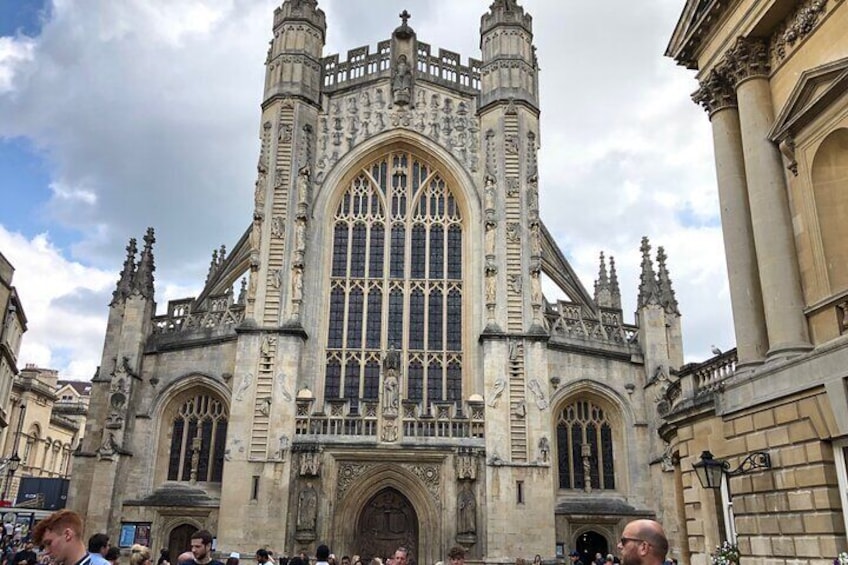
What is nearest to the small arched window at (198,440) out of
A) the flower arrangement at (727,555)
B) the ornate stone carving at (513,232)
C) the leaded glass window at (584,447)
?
the ornate stone carving at (513,232)

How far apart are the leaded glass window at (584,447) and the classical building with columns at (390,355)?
78mm

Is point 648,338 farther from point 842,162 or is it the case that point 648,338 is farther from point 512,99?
point 842,162

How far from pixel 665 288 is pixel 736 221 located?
617 inches

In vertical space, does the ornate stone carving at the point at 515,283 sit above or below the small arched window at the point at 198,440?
above

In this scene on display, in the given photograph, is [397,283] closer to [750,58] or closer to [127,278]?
[127,278]

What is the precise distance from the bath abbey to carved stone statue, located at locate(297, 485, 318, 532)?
0.20ft

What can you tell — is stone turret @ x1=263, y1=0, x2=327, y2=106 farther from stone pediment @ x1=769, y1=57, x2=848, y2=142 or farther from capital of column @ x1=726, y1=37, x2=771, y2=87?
stone pediment @ x1=769, y1=57, x2=848, y2=142

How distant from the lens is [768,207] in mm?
11781

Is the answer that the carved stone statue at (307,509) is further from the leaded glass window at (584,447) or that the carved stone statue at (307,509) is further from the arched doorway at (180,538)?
the leaded glass window at (584,447)

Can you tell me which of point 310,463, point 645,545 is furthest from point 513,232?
point 645,545

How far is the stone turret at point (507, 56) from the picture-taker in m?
28.0

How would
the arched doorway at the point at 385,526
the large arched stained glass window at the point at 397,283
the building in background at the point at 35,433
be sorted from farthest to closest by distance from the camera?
the building in background at the point at 35,433 < the large arched stained glass window at the point at 397,283 < the arched doorway at the point at 385,526

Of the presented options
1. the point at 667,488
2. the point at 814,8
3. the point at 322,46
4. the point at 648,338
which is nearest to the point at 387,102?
the point at 322,46

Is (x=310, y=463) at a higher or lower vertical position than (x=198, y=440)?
lower
